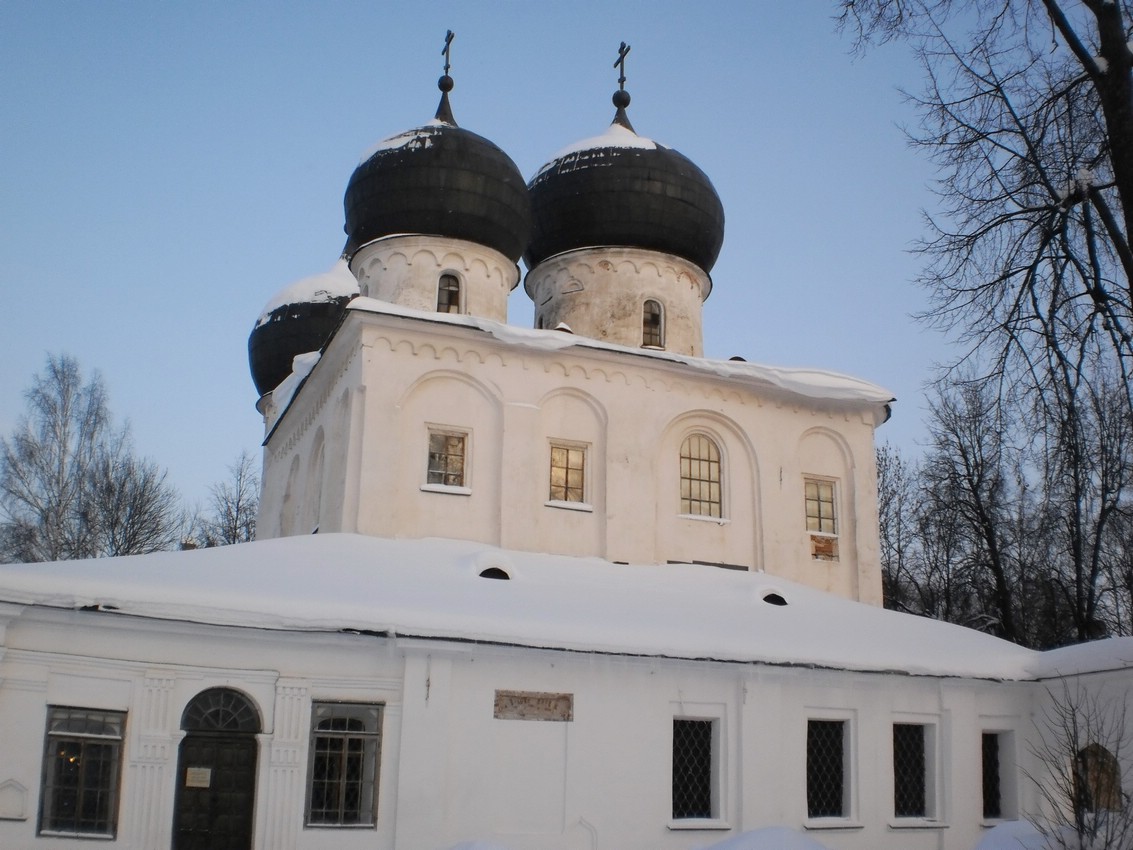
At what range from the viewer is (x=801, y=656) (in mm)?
14031

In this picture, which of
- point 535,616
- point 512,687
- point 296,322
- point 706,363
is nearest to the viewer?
point 512,687

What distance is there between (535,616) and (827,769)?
4.39 metres

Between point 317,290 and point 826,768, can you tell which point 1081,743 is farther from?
point 317,290

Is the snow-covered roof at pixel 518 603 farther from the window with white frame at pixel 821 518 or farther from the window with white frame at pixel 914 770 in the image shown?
the window with white frame at pixel 821 518

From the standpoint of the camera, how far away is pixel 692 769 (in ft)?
45.4

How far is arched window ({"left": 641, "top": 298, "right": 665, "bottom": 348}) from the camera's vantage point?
20062 millimetres

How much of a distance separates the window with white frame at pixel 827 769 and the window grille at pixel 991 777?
2.27 meters

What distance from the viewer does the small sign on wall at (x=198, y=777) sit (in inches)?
460

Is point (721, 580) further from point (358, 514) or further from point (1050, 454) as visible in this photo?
point (1050, 454)

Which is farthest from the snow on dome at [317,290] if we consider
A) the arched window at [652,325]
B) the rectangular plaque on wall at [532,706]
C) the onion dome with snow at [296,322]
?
the rectangular plaque on wall at [532,706]

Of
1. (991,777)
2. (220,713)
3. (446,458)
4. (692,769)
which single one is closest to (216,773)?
(220,713)

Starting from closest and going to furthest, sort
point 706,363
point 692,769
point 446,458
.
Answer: point 692,769 < point 446,458 < point 706,363

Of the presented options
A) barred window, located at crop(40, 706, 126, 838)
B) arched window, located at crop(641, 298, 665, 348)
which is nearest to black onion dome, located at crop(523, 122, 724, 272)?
arched window, located at crop(641, 298, 665, 348)

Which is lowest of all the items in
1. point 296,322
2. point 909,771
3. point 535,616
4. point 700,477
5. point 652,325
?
point 909,771
